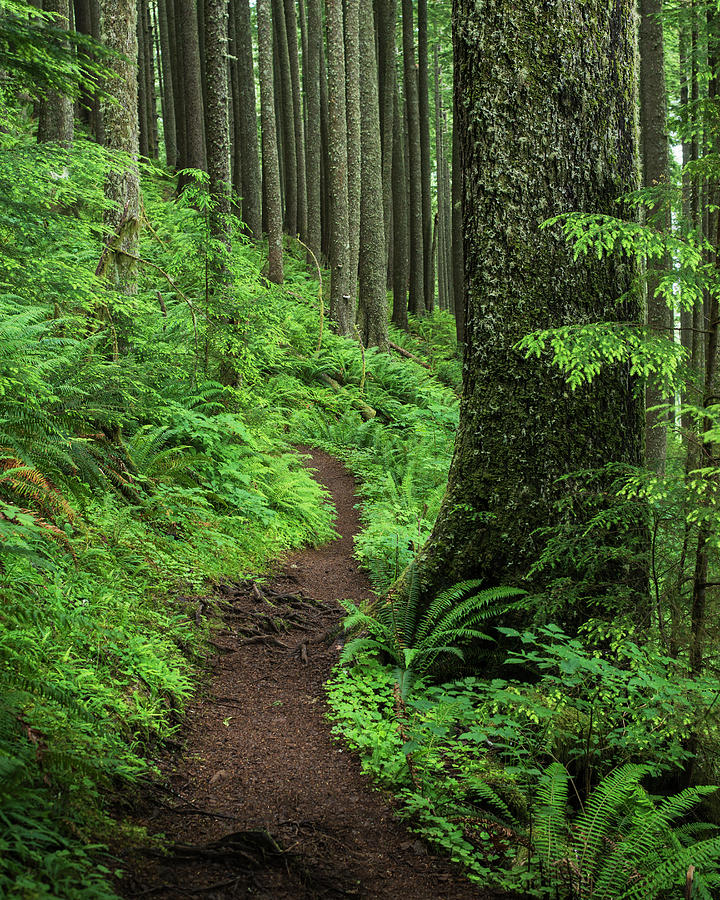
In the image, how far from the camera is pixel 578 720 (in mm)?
3164

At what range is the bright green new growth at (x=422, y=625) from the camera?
3965 mm

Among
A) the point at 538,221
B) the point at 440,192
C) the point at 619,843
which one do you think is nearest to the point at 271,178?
Result: the point at 538,221

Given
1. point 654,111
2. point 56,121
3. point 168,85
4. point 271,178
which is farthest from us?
point 168,85

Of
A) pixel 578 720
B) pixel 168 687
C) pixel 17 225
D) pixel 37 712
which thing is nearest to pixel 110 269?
pixel 17 225

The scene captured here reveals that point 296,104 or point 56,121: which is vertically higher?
point 296,104

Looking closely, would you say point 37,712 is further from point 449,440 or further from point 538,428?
point 449,440

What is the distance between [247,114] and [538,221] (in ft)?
57.9

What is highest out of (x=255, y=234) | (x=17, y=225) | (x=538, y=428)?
(x=255, y=234)

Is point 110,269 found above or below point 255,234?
below

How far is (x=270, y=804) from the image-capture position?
306 cm

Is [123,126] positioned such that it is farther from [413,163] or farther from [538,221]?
[413,163]

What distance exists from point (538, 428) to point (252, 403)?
5.90 m

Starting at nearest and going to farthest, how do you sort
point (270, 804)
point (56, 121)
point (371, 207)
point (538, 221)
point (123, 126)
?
point (270, 804), point (538, 221), point (123, 126), point (56, 121), point (371, 207)

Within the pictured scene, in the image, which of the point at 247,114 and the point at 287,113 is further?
the point at 287,113
